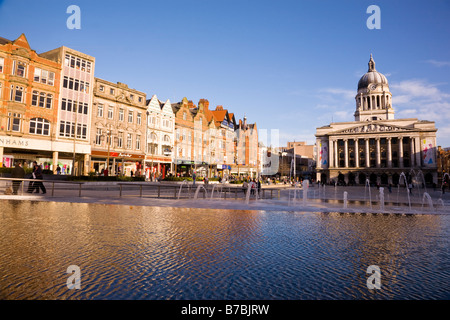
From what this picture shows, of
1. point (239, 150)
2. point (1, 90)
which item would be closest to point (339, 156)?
point (239, 150)

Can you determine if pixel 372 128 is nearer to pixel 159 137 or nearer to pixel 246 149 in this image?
pixel 246 149

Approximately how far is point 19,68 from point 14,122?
20.6 ft

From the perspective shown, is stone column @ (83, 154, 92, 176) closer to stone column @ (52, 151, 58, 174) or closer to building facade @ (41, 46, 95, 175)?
building facade @ (41, 46, 95, 175)

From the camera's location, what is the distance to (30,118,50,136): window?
1331 inches

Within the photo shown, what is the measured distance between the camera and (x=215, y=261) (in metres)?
4.68

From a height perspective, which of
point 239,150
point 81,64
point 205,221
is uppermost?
point 81,64

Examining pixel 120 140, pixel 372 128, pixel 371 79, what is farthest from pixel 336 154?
pixel 120 140

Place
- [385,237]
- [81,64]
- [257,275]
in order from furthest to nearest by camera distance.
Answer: [81,64], [385,237], [257,275]

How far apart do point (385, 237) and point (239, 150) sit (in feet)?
245

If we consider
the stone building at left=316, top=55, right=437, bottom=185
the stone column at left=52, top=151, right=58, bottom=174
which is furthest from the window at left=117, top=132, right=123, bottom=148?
the stone building at left=316, top=55, right=437, bottom=185

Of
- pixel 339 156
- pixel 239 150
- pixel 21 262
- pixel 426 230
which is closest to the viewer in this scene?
pixel 21 262

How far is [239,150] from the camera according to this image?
81750mm
